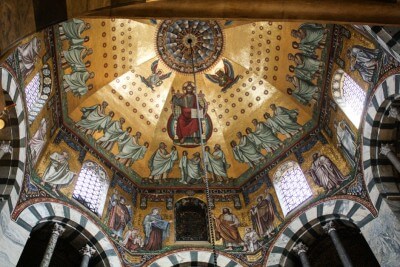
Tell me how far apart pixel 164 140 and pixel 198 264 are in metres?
5.33

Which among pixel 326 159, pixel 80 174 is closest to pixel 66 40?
pixel 80 174

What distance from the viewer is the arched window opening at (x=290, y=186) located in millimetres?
A: 12688

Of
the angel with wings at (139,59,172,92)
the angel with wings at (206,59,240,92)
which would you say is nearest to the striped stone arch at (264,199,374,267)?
the angel with wings at (206,59,240,92)

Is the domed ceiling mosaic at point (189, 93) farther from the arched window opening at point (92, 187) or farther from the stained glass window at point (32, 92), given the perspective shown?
the stained glass window at point (32, 92)

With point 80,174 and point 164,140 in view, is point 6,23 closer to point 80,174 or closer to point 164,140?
point 80,174

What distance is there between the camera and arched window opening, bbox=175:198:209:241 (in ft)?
42.9

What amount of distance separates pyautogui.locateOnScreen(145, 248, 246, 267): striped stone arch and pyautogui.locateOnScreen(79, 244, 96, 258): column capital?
1.63m

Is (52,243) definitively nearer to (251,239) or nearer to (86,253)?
(86,253)

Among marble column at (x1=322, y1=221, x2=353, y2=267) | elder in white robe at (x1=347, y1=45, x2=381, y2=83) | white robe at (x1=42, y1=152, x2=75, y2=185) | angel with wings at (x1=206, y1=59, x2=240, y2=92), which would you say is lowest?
marble column at (x1=322, y1=221, x2=353, y2=267)

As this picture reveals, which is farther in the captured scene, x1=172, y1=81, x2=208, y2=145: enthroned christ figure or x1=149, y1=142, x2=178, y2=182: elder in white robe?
x1=172, y1=81, x2=208, y2=145: enthroned christ figure

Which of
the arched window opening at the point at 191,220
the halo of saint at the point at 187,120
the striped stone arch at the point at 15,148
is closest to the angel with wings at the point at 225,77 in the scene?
the halo of saint at the point at 187,120

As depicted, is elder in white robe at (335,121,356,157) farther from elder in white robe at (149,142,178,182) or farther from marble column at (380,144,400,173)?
elder in white robe at (149,142,178,182)

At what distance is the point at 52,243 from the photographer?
10.1 m

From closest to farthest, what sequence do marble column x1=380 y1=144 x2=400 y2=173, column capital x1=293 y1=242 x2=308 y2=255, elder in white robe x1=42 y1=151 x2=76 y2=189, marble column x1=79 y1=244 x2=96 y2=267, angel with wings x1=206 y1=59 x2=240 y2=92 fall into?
marble column x1=380 y1=144 x2=400 y2=173, marble column x1=79 y1=244 x2=96 y2=267, column capital x1=293 y1=242 x2=308 y2=255, elder in white robe x1=42 y1=151 x2=76 y2=189, angel with wings x1=206 y1=59 x2=240 y2=92
